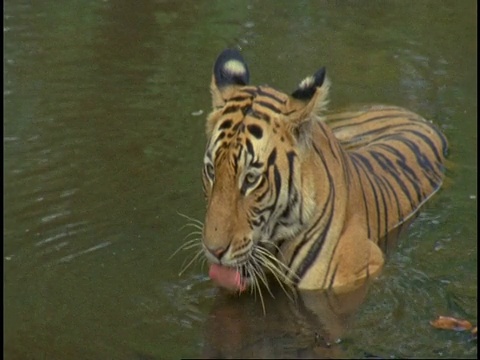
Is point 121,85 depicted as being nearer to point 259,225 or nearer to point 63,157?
point 63,157

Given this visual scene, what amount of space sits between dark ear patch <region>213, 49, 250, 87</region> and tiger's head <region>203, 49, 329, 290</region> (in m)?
0.09

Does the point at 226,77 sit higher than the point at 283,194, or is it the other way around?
the point at 226,77

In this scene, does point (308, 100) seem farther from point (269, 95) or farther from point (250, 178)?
point (250, 178)

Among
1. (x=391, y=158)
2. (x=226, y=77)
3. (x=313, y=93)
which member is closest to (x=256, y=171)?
(x=313, y=93)

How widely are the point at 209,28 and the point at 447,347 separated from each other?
5.70 meters

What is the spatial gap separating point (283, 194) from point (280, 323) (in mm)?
647

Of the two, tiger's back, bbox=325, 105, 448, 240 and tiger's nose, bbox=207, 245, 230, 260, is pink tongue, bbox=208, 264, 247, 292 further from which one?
tiger's back, bbox=325, 105, 448, 240

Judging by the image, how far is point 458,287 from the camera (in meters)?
5.36

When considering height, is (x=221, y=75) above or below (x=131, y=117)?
above

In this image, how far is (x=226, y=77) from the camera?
522 cm

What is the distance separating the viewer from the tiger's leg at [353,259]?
207 inches

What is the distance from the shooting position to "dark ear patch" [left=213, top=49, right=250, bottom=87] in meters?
5.21

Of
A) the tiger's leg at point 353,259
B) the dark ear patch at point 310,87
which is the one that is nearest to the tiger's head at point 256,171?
the dark ear patch at point 310,87

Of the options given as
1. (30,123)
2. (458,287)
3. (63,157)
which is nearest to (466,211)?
(458,287)
